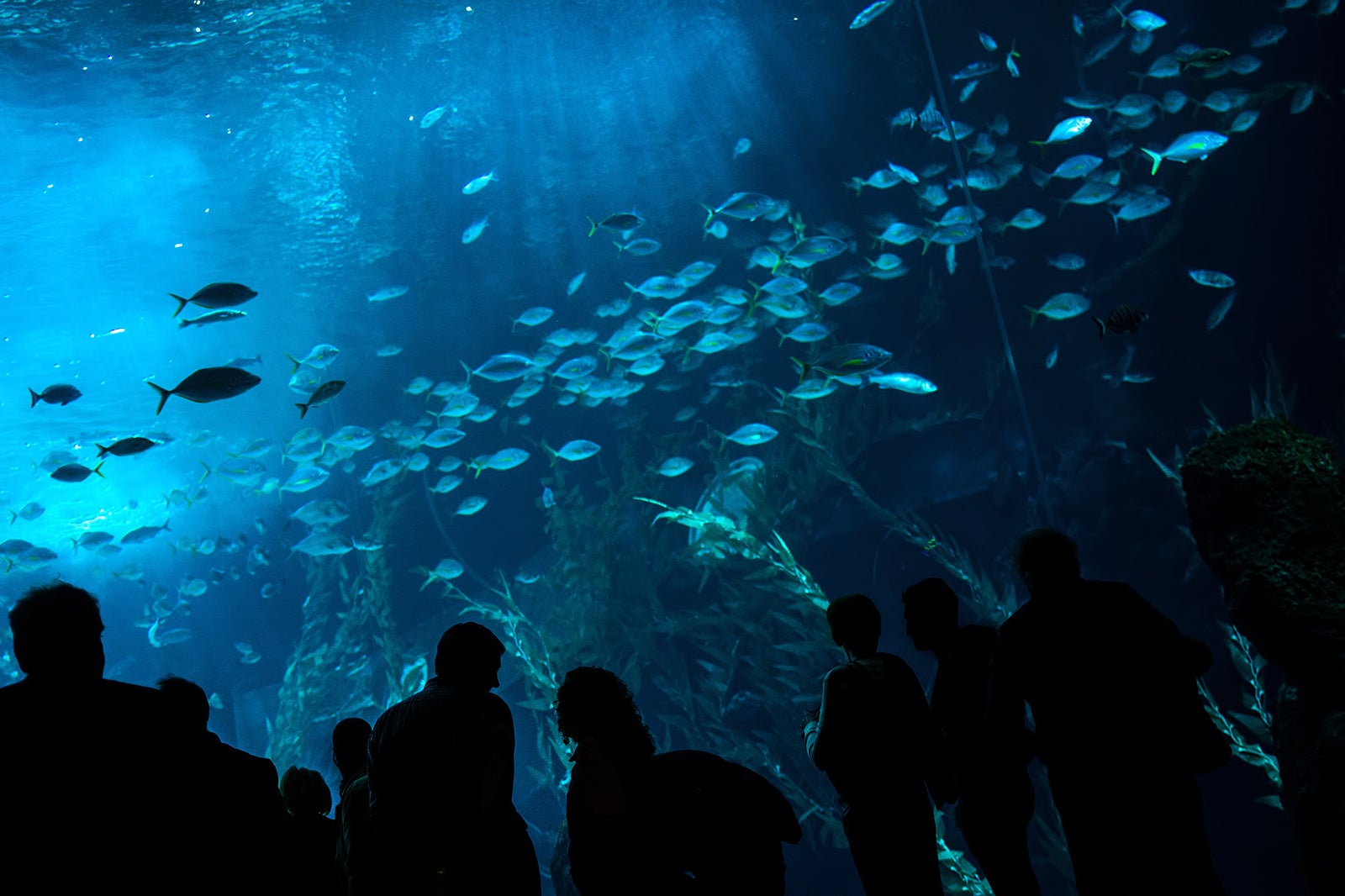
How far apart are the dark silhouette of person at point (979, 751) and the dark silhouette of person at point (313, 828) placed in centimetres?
235

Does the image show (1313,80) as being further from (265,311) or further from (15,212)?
(265,311)

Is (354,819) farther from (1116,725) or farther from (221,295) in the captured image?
(221,295)

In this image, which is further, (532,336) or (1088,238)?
(532,336)

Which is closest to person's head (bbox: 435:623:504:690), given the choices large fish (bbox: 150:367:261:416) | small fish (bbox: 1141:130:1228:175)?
large fish (bbox: 150:367:261:416)

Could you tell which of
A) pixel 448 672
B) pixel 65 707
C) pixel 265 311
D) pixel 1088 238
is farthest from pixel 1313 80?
pixel 265 311

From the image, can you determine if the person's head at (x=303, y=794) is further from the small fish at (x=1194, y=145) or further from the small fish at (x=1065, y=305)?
the small fish at (x=1194, y=145)

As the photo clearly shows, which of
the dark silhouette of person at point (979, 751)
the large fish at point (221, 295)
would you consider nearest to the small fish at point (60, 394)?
the large fish at point (221, 295)

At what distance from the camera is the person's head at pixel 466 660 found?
2336 mm

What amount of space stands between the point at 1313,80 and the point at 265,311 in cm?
2695

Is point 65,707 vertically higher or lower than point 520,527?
higher

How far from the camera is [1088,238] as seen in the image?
1374 centimetres

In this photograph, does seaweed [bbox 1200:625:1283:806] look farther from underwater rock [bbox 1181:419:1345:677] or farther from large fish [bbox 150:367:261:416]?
large fish [bbox 150:367:261:416]

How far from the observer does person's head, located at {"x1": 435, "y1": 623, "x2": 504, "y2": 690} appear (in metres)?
2.34

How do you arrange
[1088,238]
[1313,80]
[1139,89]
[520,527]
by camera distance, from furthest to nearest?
[520,527], [1088,238], [1139,89], [1313,80]
